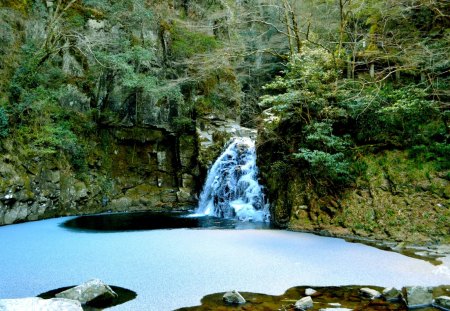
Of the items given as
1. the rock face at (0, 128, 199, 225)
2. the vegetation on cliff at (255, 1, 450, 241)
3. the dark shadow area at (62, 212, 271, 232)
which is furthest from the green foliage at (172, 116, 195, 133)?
the vegetation on cliff at (255, 1, 450, 241)

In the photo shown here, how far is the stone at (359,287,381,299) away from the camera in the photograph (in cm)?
389

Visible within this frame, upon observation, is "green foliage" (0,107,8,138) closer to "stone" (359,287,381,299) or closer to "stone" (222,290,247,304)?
"stone" (222,290,247,304)

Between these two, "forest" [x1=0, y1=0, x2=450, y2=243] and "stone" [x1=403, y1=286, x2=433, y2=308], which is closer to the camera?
"stone" [x1=403, y1=286, x2=433, y2=308]

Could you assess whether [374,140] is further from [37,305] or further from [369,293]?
[37,305]

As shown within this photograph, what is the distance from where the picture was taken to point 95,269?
4992 millimetres

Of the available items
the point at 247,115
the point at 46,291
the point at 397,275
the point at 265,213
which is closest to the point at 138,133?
the point at 265,213

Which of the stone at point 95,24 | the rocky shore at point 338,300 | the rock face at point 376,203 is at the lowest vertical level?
the rocky shore at point 338,300

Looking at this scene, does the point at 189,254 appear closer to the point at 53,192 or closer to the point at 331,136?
the point at 331,136

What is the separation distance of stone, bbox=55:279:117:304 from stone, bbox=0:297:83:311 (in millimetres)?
700

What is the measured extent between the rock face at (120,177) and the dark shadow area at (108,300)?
24.0 feet

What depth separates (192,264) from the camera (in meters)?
5.24

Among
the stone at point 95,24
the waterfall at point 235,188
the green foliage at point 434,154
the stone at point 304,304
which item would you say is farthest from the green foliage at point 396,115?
the stone at point 95,24

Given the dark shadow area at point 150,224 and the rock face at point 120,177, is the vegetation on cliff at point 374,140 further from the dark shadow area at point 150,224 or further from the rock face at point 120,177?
the rock face at point 120,177

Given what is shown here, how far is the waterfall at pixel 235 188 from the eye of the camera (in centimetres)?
1089
